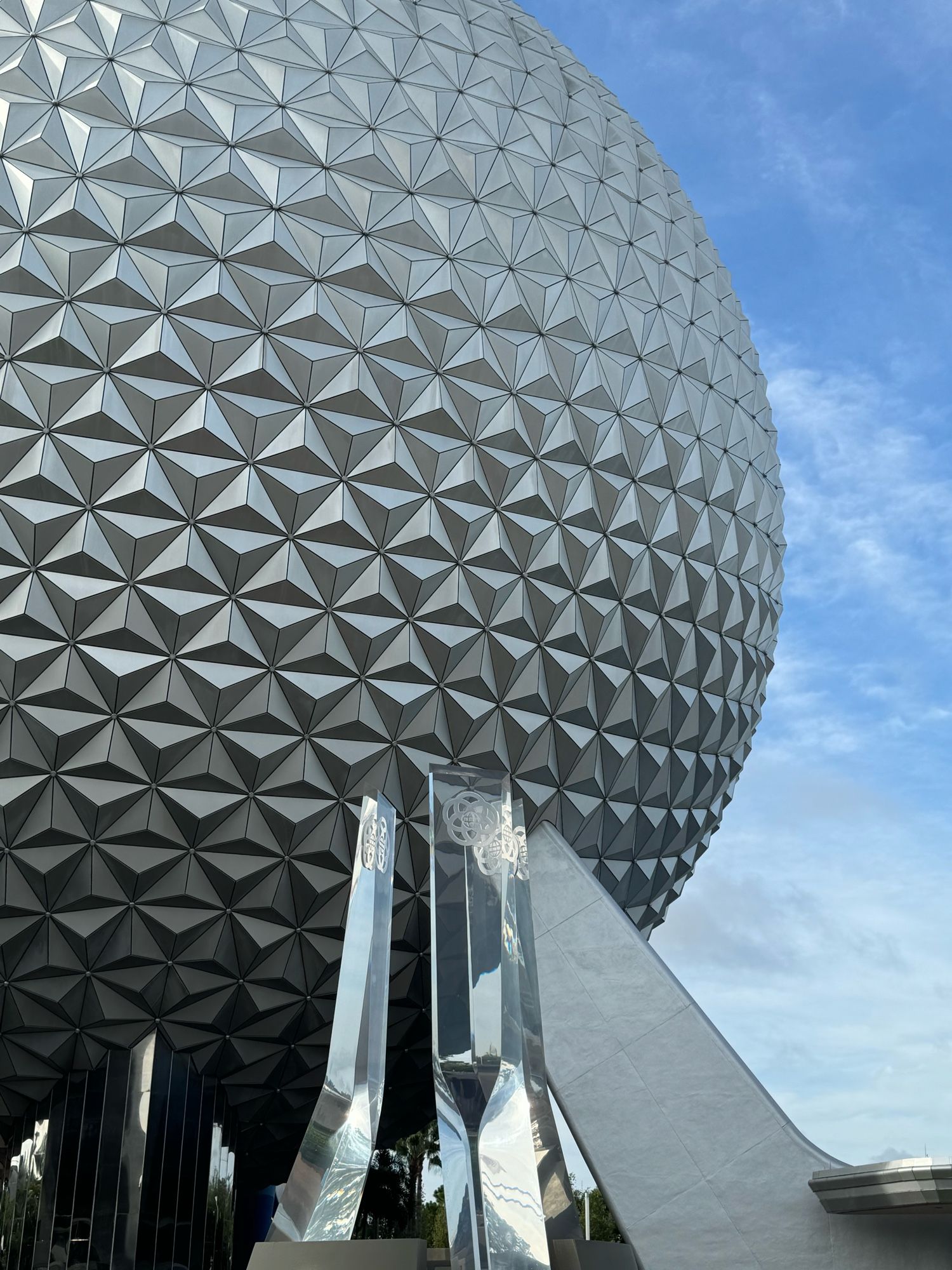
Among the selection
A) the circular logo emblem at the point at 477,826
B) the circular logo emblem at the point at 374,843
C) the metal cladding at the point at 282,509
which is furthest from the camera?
the metal cladding at the point at 282,509

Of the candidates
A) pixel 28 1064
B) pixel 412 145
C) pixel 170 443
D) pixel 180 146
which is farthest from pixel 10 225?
pixel 28 1064

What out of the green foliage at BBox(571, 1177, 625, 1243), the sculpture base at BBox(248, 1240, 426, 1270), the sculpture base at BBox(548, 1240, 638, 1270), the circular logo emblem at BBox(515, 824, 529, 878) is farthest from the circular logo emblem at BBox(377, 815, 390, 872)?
the green foliage at BBox(571, 1177, 625, 1243)

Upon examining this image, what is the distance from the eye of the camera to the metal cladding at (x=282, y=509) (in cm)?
1202

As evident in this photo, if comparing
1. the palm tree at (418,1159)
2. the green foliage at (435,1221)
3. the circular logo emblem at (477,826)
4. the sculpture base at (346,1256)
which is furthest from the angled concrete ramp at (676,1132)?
the green foliage at (435,1221)

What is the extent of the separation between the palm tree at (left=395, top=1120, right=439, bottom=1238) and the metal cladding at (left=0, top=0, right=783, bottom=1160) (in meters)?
7.21

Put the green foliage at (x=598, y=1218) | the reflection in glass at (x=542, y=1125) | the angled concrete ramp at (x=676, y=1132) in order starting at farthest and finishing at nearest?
the green foliage at (x=598, y=1218) < the angled concrete ramp at (x=676, y=1132) < the reflection in glass at (x=542, y=1125)

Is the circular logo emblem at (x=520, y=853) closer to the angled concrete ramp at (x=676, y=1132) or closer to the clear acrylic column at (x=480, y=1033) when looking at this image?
the clear acrylic column at (x=480, y=1033)

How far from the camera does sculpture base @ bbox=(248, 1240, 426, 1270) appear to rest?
788 centimetres

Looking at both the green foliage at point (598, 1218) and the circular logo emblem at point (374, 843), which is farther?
the green foliage at point (598, 1218)

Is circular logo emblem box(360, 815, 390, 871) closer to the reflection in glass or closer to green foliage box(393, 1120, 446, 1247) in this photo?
the reflection in glass

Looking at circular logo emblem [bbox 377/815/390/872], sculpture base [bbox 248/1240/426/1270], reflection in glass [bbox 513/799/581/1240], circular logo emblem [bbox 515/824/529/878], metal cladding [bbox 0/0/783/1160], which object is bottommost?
sculpture base [bbox 248/1240/426/1270]

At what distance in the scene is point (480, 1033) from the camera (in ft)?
28.0

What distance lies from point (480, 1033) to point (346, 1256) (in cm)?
174

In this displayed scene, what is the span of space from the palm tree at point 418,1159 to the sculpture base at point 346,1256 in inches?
556
